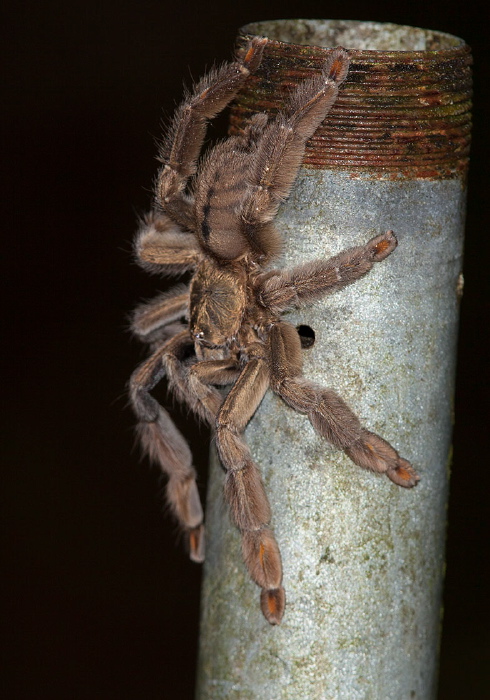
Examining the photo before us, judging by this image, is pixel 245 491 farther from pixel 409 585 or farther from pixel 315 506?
pixel 409 585

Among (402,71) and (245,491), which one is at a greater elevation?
(402,71)

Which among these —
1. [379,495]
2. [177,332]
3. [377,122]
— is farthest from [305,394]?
[177,332]

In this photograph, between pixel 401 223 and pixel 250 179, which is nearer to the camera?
pixel 401 223

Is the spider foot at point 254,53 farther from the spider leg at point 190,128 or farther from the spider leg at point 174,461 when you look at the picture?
the spider leg at point 174,461

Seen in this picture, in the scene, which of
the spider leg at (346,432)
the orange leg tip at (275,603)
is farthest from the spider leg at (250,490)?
the spider leg at (346,432)

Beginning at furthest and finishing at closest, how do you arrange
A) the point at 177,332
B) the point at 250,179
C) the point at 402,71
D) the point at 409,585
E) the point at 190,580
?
the point at 190,580
the point at 177,332
the point at 250,179
the point at 409,585
the point at 402,71

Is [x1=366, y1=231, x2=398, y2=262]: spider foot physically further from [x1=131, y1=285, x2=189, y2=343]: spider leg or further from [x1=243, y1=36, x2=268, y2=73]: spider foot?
[x1=131, y1=285, x2=189, y2=343]: spider leg
